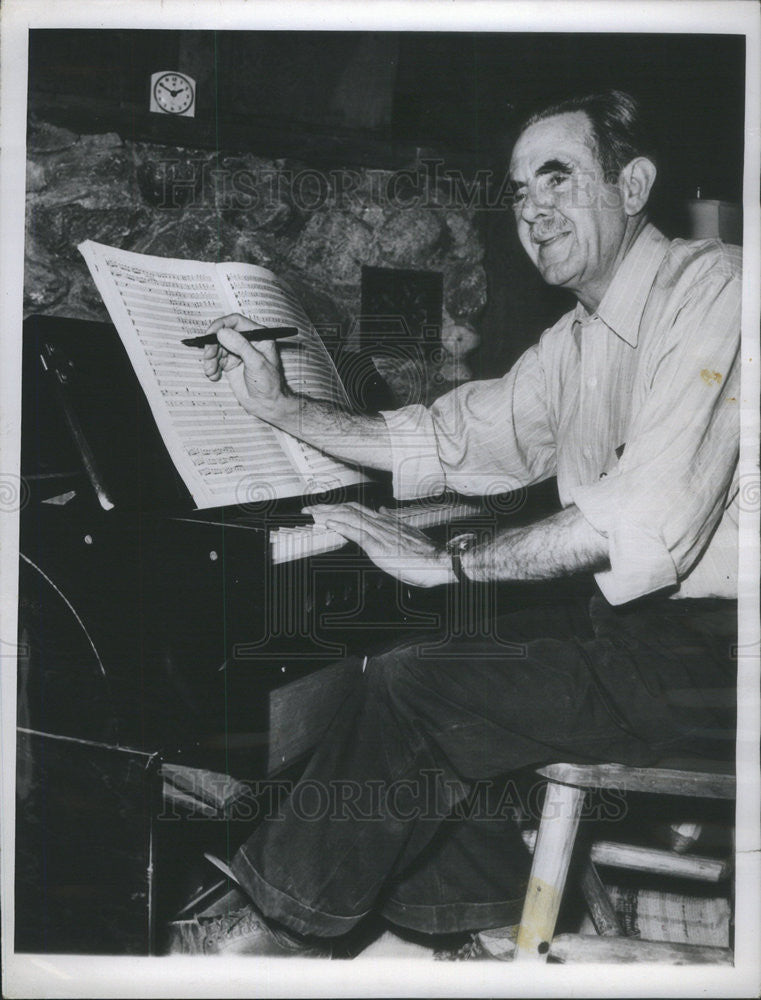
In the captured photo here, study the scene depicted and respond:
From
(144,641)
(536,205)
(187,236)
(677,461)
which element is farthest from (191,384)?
(677,461)

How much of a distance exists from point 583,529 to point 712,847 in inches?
33.1

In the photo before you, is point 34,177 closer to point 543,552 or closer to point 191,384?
point 191,384

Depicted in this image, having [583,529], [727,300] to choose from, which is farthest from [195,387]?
[727,300]

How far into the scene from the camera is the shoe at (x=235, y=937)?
82.1 inches

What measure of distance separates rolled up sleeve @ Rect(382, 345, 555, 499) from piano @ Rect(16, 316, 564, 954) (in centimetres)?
8

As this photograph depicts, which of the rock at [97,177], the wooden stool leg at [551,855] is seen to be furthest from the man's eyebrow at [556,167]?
the wooden stool leg at [551,855]

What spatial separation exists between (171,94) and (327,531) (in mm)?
1115

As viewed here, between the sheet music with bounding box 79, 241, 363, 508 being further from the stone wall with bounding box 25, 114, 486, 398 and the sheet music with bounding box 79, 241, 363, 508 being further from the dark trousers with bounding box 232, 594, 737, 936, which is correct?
the dark trousers with bounding box 232, 594, 737, 936

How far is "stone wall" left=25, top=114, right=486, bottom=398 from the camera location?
213 cm

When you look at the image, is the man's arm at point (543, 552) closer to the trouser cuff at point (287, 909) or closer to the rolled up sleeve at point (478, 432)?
the rolled up sleeve at point (478, 432)

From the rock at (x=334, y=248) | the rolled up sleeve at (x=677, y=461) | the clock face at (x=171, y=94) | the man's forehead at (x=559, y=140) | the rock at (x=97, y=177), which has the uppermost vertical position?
the clock face at (x=171, y=94)

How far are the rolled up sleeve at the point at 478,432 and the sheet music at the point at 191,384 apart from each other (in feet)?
0.52

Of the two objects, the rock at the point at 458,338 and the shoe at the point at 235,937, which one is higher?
the rock at the point at 458,338

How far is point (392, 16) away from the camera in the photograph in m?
2.16
